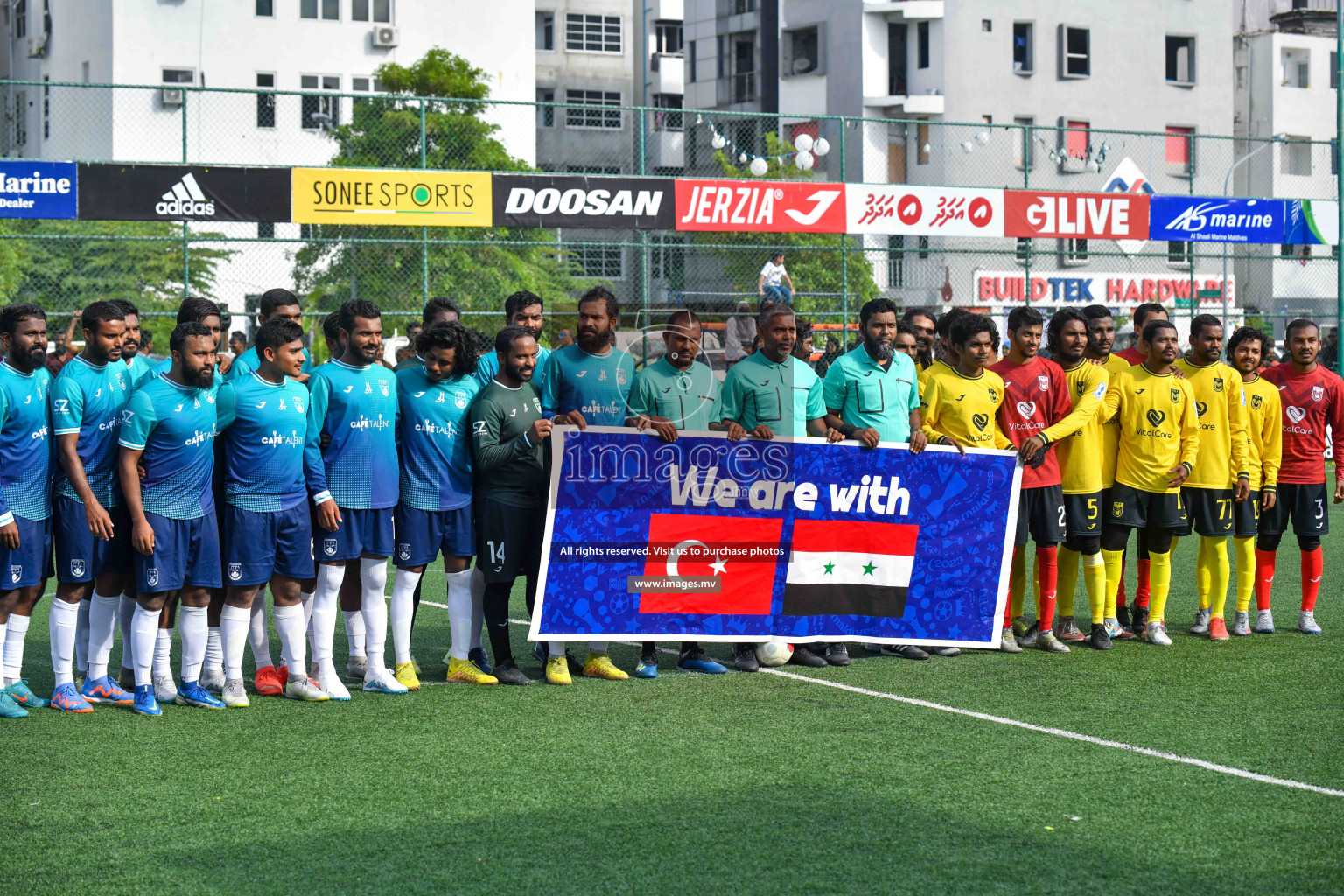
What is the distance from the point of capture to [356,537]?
743 cm

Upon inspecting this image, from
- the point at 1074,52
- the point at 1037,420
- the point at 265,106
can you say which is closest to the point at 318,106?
the point at 265,106

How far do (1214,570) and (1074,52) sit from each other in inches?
1567

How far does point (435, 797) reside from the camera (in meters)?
5.55

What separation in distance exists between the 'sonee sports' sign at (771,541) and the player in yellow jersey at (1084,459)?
0.57 m

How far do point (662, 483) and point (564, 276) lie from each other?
2062cm

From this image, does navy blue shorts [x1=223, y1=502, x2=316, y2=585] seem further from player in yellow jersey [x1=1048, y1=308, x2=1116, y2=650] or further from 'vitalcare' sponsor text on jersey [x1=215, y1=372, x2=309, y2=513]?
player in yellow jersey [x1=1048, y1=308, x2=1116, y2=650]

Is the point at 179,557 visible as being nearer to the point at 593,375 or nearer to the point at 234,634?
the point at 234,634

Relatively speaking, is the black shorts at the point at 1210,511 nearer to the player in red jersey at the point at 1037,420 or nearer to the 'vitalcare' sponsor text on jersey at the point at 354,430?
the player in red jersey at the point at 1037,420

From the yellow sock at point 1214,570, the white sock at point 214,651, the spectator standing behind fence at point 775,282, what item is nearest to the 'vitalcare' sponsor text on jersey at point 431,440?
the white sock at point 214,651

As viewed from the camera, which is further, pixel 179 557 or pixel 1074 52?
pixel 1074 52

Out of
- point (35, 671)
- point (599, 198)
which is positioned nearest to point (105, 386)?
point (35, 671)

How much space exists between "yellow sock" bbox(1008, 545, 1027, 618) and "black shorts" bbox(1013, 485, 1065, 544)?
23 cm

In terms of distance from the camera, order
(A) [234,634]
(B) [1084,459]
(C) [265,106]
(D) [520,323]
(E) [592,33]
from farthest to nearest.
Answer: (E) [592,33] → (C) [265,106] → (B) [1084,459] → (D) [520,323] → (A) [234,634]

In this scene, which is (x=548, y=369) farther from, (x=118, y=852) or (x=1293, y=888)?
(x=1293, y=888)
